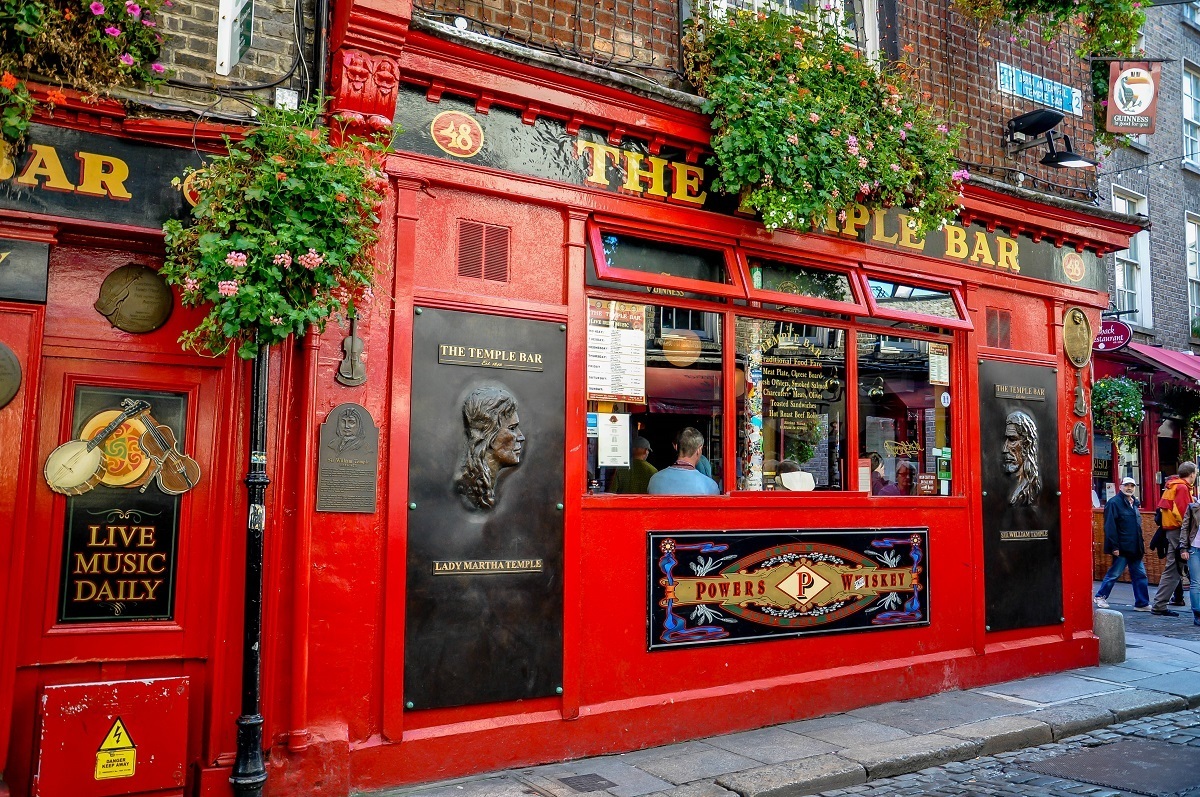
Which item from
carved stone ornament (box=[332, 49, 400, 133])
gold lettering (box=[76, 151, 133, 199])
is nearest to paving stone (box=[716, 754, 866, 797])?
carved stone ornament (box=[332, 49, 400, 133])

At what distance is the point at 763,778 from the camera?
5.57 m

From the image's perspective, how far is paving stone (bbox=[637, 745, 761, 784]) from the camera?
5.68 meters

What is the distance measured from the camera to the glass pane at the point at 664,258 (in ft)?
22.0

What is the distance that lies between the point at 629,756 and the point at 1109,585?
958cm

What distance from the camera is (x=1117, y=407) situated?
49.0ft

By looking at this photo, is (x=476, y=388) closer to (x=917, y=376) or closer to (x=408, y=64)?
(x=408, y=64)

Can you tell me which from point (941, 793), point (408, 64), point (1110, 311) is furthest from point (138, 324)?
point (1110, 311)

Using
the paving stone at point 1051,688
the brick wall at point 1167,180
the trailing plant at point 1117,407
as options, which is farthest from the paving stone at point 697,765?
the brick wall at point 1167,180

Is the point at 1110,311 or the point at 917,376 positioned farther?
the point at 1110,311

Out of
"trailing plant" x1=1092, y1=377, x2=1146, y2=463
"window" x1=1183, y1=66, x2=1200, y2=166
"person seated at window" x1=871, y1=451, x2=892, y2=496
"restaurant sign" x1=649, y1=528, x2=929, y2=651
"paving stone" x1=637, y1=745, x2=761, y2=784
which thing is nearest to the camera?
"paving stone" x1=637, y1=745, x2=761, y2=784

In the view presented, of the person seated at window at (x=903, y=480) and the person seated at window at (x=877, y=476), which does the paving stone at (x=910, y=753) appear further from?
the person seated at window at (x=903, y=480)

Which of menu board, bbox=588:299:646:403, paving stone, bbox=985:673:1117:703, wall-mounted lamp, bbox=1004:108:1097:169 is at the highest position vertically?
wall-mounted lamp, bbox=1004:108:1097:169

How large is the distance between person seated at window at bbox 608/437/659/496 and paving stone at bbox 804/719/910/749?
6.86ft

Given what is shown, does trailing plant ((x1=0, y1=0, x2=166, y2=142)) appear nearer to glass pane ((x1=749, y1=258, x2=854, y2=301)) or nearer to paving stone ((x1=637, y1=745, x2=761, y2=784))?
glass pane ((x1=749, y1=258, x2=854, y2=301))
